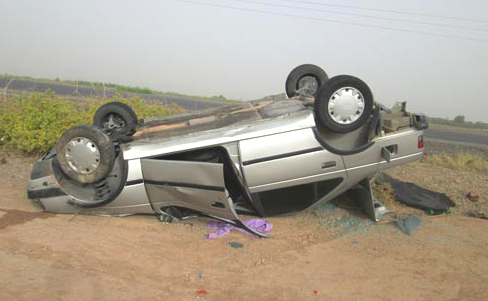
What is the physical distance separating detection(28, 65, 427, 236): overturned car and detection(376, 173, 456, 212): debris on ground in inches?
43.5

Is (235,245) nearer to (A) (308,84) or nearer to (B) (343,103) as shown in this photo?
(B) (343,103)

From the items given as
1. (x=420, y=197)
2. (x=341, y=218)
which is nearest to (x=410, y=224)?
(x=341, y=218)

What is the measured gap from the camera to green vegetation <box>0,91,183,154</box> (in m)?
7.75

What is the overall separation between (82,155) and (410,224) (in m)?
3.90

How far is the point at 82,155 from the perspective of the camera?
434cm

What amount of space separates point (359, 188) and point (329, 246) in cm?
119

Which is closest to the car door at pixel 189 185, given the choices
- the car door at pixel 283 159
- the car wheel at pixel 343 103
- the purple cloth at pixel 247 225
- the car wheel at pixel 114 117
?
the purple cloth at pixel 247 225

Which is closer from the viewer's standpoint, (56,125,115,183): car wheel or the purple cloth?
(56,125,115,183): car wheel

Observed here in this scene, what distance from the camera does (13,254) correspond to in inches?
142

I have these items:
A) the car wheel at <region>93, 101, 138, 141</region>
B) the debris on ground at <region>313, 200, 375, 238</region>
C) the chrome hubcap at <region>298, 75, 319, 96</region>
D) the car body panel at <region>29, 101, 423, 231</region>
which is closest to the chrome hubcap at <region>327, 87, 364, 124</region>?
the car body panel at <region>29, 101, 423, 231</region>

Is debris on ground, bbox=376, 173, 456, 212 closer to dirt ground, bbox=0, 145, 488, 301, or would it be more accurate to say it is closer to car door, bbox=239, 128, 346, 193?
dirt ground, bbox=0, 145, 488, 301

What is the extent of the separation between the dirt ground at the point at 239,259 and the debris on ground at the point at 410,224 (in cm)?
9

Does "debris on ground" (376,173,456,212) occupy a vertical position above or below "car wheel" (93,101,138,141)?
below

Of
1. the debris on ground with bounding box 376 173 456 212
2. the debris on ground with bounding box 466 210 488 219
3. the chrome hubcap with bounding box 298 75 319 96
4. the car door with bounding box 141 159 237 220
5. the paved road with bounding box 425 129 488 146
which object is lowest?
the paved road with bounding box 425 129 488 146
